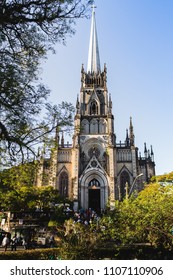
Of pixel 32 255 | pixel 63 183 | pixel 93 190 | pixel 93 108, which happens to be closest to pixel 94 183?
pixel 93 190

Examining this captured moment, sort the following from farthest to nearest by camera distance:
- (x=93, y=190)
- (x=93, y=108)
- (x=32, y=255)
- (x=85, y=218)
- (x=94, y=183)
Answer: (x=93, y=108)
(x=94, y=183)
(x=93, y=190)
(x=85, y=218)
(x=32, y=255)

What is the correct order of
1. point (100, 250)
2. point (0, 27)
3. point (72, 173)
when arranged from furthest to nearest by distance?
point (72, 173)
point (100, 250)
point (0, 27)

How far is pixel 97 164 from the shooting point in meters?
35.0

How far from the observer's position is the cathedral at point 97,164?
33.7 meters

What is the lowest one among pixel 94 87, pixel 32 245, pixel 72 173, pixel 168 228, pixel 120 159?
pixel 32 245

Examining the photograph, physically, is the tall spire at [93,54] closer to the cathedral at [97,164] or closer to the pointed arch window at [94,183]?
the cathedral at [97,164]

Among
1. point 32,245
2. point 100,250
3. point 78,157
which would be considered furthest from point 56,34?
point 78,157

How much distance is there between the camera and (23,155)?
959 cm

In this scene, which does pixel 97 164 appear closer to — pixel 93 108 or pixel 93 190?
pixel 93 190

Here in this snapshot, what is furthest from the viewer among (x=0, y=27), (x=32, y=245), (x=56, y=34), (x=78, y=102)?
(x=78, y=102)

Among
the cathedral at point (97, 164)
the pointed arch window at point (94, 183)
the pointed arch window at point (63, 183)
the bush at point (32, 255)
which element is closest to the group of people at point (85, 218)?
the bush at point (32, 255)

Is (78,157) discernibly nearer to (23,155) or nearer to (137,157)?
(137,157)

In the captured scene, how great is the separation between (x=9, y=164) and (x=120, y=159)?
27.4m

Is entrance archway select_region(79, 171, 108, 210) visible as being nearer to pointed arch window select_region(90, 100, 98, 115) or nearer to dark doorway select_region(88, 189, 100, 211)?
dark doorway select_region(88, 189, 100, 211)
